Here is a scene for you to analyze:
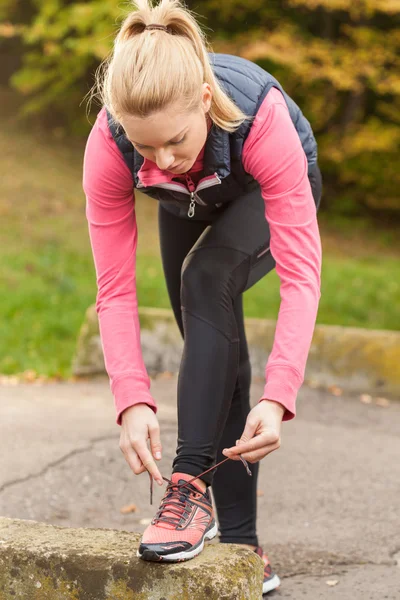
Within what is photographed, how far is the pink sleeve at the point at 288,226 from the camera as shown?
1943mm

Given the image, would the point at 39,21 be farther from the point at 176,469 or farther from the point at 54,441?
the point at 176,469

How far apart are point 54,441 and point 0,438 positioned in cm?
27

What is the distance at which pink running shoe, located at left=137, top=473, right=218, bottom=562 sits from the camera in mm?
1890

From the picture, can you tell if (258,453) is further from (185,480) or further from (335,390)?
(335,390)

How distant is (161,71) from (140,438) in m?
0.84

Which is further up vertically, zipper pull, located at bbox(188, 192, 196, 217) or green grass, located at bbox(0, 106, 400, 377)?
zipper pull, located at bbox(188, 192, 196, 217)

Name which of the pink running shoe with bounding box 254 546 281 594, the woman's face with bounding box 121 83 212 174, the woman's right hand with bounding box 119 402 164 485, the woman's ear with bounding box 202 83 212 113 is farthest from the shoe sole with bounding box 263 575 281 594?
the woman's ear with bounding box 202 83 212 113

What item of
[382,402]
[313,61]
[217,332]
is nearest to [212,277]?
[217,332]

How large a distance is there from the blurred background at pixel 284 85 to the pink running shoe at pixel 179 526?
15.2ft

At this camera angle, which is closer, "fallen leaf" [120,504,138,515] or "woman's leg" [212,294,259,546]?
"woman's leg" [212,294,259,546]

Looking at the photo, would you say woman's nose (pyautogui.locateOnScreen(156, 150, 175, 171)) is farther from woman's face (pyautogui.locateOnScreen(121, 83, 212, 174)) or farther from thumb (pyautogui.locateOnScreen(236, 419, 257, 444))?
thumb (pyautogui.locateOnScreen(236, 419, 257, 444))

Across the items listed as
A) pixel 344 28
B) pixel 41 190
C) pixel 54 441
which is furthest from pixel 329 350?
pixel 344 28

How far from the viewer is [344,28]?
38.5 ft

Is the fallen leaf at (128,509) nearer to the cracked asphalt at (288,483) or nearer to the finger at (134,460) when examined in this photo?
the cracked asphalt at (288,483)
